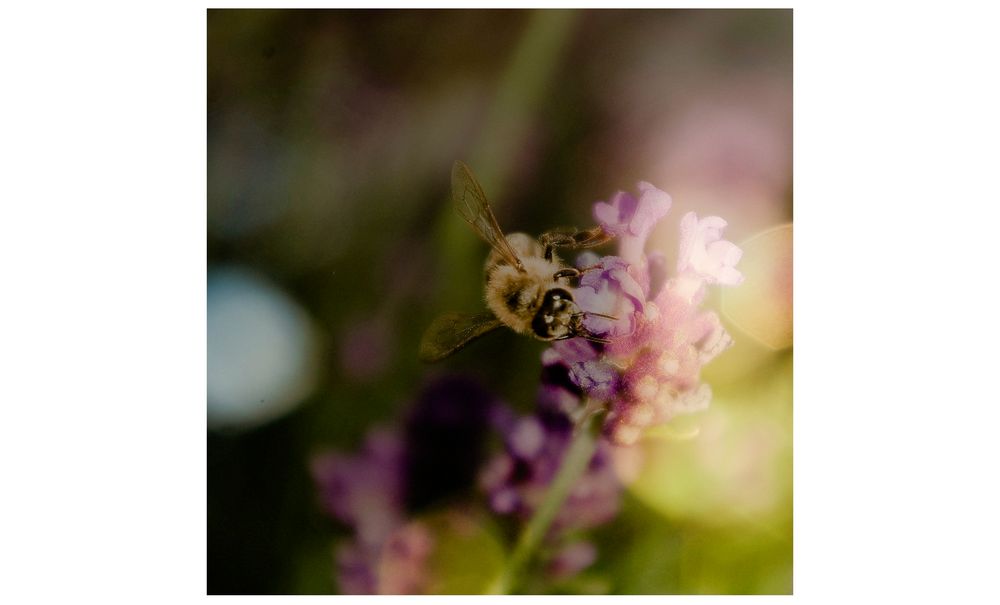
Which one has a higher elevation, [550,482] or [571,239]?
[571,239]

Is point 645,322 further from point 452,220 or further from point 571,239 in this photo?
point 452,220

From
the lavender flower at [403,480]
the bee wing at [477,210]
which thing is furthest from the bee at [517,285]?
the lavender flower at [403,480]

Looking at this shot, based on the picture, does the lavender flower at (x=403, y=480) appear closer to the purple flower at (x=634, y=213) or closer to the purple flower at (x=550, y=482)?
the purple flower at (x=550, y=482)

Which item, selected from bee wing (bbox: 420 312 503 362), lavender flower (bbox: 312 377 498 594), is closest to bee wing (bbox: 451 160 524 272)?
bee wing (bbox: 420 312 503 362)

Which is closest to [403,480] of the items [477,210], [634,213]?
[477,210]

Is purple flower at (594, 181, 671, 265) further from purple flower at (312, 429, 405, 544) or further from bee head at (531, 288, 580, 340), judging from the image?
purple flower at (312, 429, 405, 544)

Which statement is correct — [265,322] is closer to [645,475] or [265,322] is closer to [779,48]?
[645,475]
